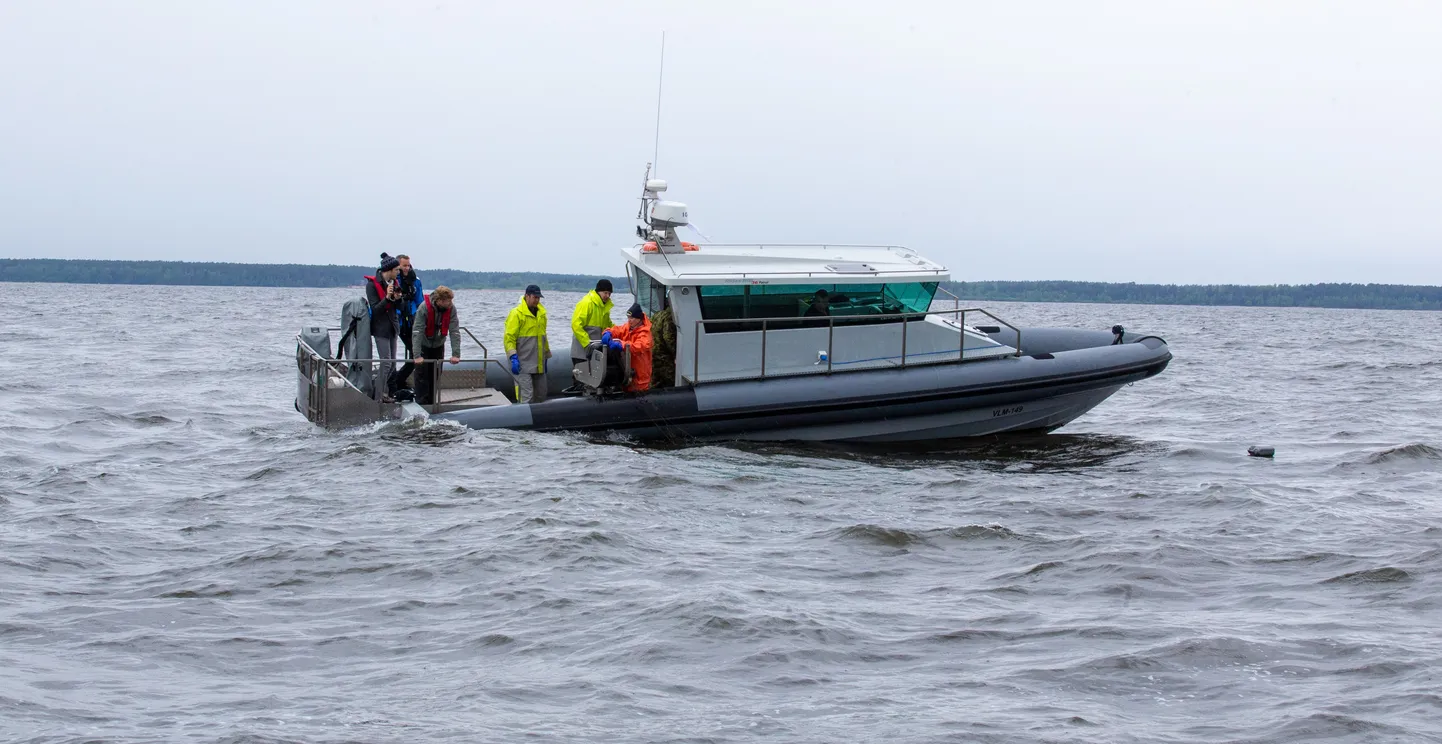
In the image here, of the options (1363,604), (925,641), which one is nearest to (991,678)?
(925,641)

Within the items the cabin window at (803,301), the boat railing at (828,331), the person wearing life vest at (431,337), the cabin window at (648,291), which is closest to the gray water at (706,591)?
the person wearing life vest at (431,337)

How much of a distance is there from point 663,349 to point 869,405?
2.01m

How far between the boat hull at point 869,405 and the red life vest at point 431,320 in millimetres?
798

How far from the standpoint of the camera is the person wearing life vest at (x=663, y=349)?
12.6 m

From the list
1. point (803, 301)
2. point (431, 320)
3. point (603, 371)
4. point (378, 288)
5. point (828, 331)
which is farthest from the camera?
point (828, 331)

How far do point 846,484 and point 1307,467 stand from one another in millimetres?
5129

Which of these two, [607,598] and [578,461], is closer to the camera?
[607,598]

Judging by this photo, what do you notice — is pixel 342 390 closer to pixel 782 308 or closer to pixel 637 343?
pixel 637 343

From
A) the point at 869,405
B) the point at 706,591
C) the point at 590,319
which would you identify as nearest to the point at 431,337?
the point at 590,319

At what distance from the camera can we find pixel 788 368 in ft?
42.0

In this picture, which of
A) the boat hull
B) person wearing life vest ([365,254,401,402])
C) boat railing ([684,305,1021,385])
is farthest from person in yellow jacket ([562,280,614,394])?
person wearing life vest ([365,254,401,402])

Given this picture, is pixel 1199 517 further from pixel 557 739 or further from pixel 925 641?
pixel 557 739

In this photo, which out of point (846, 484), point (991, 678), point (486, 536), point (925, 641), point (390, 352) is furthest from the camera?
point (390, 352)

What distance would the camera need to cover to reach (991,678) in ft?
20.1
